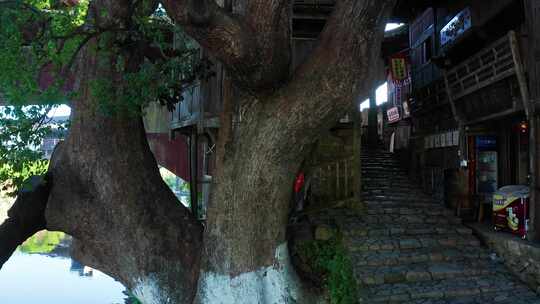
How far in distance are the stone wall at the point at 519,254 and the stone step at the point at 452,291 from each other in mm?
204

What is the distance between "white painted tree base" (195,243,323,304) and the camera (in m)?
5.09

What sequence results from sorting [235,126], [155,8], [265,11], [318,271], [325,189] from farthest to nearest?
[325,189] < [318,271] < [155,8] < [235,126] < [265,11]

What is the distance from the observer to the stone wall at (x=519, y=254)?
7.14 meters

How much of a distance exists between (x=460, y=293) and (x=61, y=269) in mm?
24530

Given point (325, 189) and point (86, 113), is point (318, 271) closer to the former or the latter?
point (325, 189)

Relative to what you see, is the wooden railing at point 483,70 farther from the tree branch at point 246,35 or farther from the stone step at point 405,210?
the tree branch at point 246,35

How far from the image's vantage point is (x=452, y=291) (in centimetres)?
695

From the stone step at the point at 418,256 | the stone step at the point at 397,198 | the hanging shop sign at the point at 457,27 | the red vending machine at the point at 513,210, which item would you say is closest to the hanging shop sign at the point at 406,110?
the hanging shop sign at the point at 457,27

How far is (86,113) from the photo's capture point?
588 centimetres

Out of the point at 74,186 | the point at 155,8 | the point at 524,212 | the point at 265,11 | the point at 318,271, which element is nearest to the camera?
the point at 265,11

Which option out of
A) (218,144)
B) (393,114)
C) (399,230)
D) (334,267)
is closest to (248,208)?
(218,144)

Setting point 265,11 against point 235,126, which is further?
point 235,126

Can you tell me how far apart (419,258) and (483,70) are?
4432 mm

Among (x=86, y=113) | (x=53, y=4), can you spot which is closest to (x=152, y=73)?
(x=86, y=113)
